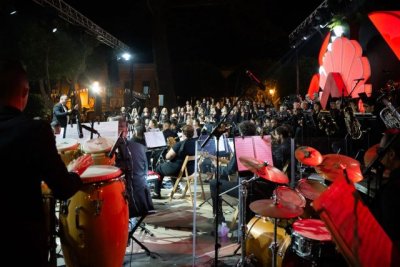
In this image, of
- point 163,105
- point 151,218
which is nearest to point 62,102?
point 151,218

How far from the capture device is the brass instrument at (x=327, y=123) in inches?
408

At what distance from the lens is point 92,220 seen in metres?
3.67

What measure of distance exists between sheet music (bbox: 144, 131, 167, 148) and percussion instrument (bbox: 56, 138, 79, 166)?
4.32 metres

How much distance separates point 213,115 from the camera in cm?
1575

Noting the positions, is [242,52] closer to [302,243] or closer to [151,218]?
[151,218]

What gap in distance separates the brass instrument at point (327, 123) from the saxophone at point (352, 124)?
1.21 meters

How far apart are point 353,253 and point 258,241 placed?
2.77m

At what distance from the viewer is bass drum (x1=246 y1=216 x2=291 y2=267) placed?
4.17 m

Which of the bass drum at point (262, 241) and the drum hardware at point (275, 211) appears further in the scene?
the bass drum at point (262, 241)

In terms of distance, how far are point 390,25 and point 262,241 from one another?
27.8 feet

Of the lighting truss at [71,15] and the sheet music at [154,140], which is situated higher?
the lighting truss at [71,15]

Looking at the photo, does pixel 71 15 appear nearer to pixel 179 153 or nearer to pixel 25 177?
pixel 179 153

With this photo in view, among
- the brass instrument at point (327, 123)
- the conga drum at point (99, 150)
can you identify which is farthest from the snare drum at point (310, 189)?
the brass instrument at point (327, 123)

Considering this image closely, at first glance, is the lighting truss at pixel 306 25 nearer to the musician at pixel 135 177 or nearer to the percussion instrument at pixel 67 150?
the musician at pixel 135 177
